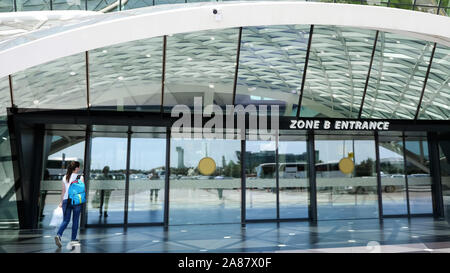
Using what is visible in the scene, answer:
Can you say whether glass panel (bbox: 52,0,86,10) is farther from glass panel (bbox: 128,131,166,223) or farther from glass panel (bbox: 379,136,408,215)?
glass panel (bbox: 379,136,408,215)

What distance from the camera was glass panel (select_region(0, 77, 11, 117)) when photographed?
1160 cm

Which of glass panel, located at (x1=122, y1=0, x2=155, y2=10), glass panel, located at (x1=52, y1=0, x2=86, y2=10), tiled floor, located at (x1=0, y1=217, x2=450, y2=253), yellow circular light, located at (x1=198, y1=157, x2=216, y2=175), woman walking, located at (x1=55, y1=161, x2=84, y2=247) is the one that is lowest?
tiled floor, located at (x1=0, y1=217, x2=450, y2=253)

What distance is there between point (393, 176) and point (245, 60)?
951 centimetres

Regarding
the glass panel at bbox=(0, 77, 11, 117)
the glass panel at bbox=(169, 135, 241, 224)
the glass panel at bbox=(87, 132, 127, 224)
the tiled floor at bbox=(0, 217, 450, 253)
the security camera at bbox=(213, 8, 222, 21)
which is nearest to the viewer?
the tiled floor at bbox=(0, 217, 450, 253)

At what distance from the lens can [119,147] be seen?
1511cm

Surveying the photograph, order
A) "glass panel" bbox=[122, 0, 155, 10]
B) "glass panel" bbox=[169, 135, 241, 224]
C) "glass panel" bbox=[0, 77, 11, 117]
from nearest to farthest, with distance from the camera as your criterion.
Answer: "glass panel" bbox=[0, 77, 11, 117], "glass panel" bbox=[169, 135, 241, 224], "glass panel" bbox=[122, 0, 155, 10]

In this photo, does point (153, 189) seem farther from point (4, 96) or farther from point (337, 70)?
point (337, 70)

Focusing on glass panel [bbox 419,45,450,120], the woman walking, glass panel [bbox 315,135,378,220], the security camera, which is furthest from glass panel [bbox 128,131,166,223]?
Answer: glass panel [bbox 419,45,450,120]

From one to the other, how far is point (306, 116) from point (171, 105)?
5295 mm

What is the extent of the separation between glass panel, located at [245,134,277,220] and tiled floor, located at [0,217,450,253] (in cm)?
90

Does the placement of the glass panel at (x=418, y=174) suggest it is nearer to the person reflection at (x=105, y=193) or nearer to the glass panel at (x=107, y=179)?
the glass panel at (x=107, y=179)

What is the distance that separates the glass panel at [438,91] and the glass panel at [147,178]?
1103 centimetres

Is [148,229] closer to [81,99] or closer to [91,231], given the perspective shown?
[91,231]

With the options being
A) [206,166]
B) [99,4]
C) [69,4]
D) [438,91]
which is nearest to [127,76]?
[206,166]
